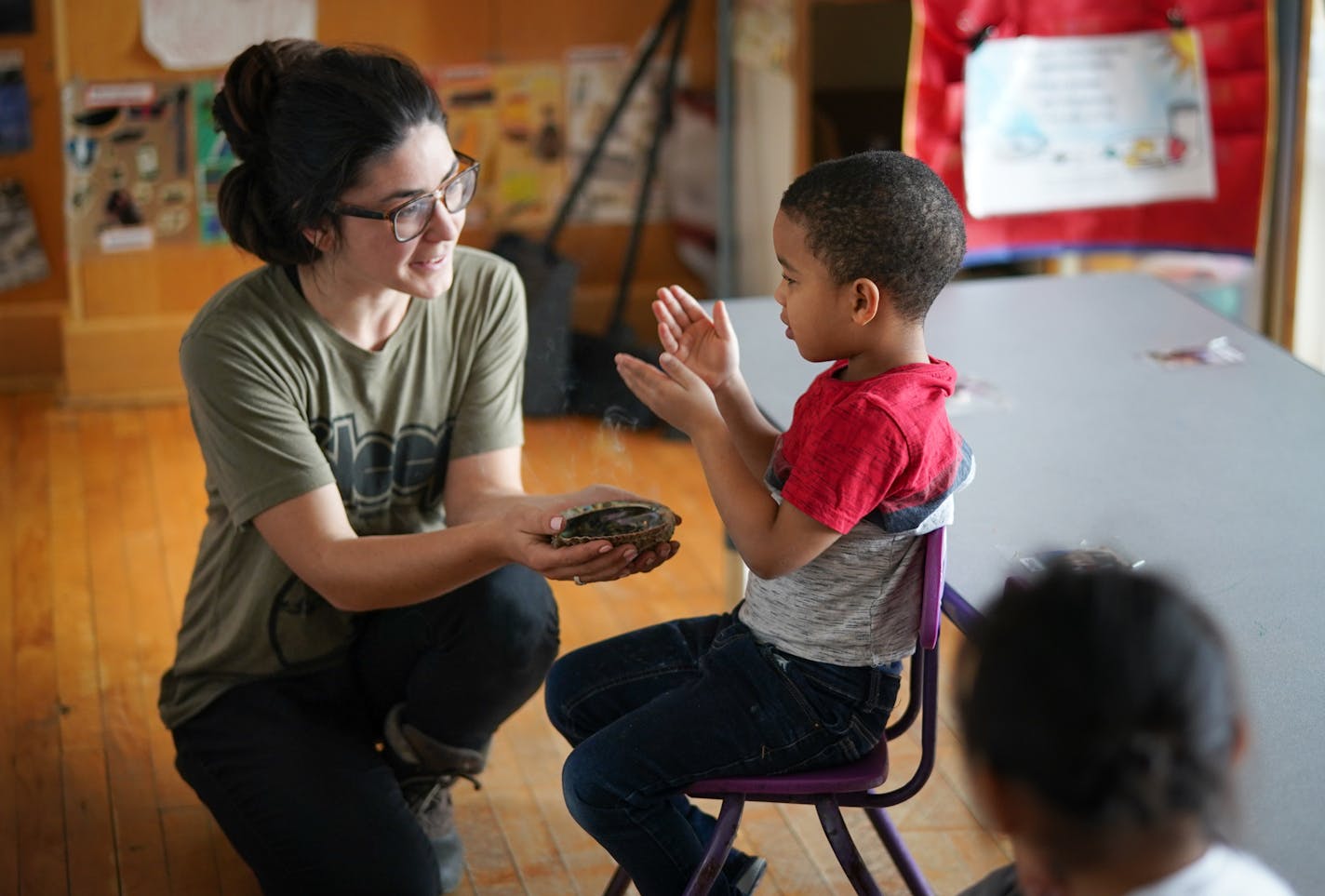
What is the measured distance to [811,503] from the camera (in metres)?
1.33

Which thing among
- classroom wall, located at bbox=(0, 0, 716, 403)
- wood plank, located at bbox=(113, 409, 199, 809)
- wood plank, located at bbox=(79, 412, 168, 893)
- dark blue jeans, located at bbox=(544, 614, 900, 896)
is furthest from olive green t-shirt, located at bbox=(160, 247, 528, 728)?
classroom wall, located at bbox=(0, 0, 716, 403)

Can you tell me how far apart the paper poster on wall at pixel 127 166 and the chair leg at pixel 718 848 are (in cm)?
268

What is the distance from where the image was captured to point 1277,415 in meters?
1.79

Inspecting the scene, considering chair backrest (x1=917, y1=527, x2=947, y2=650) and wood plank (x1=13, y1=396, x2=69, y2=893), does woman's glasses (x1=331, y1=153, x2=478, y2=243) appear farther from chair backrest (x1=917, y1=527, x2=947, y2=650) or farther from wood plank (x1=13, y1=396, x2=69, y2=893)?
wood plank (x1=13, y1=396, x2=69, y2=893)

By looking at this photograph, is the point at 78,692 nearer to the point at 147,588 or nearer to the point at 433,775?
the point at 147,588

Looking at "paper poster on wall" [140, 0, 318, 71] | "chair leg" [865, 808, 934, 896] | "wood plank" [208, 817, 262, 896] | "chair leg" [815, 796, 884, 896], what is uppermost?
"paper poster on wall" [140, 0, 318, 71]

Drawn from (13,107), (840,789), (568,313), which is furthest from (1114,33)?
(13,107)

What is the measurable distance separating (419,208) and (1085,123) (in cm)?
147

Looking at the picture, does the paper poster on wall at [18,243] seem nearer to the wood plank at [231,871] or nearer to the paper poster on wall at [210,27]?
the paper poster on wall at [210,27]

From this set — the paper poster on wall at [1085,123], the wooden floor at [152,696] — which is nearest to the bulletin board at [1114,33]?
the paper poster on wall at [1085,123]

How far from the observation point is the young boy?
135cm

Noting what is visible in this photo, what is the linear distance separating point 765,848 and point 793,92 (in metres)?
1.83

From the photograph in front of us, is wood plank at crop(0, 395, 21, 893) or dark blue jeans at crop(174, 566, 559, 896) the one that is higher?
dark blue jeans at crop(174, 566, 559, 896)

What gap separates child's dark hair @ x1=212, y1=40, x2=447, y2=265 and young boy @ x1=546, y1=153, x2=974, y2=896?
382 millimetres
